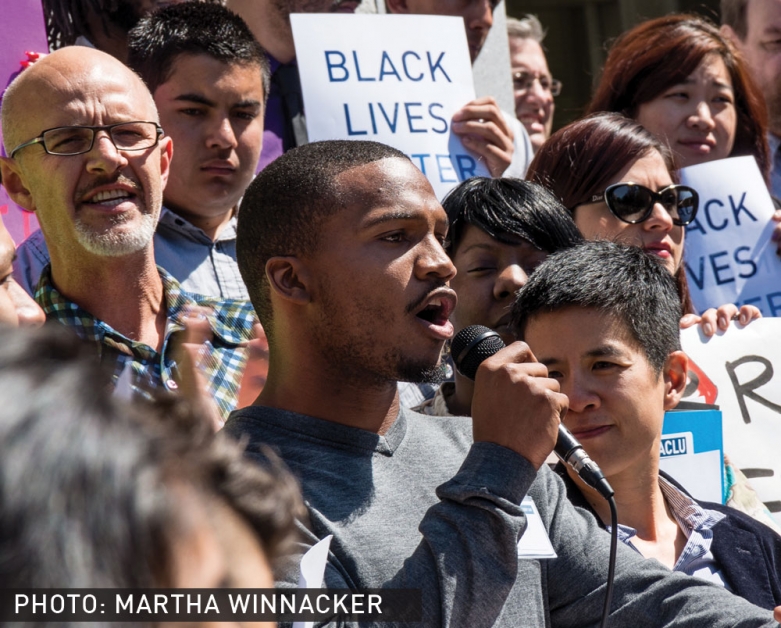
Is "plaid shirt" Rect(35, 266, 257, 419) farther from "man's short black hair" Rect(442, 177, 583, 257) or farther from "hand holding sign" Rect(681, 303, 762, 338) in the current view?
"hand holding sign" Rect(681, 303, 762, 338)

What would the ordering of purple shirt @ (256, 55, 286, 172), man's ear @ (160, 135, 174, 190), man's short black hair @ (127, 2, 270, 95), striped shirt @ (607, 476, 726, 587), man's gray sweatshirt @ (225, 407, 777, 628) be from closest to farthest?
man's gray sweatshirt @ (225, 407, 777, 628) → striped shirt @ (607, 476, 726, 587) → man's ear @ (160, 135, 174, 190) → man's short black hair @ (127, 2, 270, 95) → purple shirt @ (256, 55, 286, 172)

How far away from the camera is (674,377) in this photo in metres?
3.23

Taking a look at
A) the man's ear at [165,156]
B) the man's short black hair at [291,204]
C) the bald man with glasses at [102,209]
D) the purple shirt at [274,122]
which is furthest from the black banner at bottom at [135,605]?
the purple shirt at [274,122]

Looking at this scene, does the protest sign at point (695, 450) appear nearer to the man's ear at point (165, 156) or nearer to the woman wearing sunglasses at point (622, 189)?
the woman wearing sunglasses at point (622, 189)

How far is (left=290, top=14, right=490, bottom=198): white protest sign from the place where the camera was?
4.13 meters

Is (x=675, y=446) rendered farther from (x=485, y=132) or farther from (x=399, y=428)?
(x=485, y=132)

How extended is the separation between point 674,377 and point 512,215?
0.68 meters

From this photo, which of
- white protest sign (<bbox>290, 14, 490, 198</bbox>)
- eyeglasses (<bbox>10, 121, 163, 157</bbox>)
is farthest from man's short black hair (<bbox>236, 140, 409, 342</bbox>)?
white protest sign (<bbox>290, 14, 490, 198</bbox>)

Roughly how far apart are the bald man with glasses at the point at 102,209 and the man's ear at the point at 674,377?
113cm

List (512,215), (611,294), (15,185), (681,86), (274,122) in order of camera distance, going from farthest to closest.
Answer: (681,86)
(274,122)
(512,215)
(15,185)
(611,294)

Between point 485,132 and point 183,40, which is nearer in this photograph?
point 183,40

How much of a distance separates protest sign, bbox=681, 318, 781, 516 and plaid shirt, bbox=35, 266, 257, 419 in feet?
4.58

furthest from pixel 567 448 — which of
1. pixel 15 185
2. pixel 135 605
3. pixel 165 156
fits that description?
pixel 15 185

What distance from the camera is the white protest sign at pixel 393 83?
413 cm
